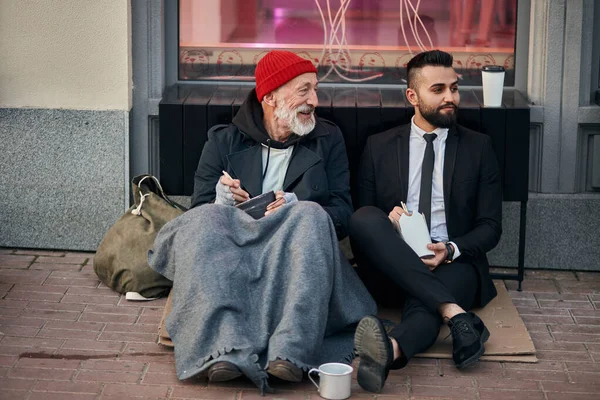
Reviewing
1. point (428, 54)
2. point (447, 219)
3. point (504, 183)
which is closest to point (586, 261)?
point (504, 183)

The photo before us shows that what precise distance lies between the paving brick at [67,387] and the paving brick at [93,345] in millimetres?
409

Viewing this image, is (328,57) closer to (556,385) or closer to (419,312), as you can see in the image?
(419,312)

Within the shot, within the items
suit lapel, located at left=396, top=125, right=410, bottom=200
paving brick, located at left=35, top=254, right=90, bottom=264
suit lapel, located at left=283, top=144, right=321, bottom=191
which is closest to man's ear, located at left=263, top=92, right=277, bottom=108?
suit lapel, located at left=283, top=144, right=321, bottom=191

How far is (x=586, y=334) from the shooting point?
5285mm

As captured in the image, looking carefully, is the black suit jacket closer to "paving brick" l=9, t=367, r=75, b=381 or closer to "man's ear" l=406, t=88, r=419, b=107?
"man's ear" l=406, t=88, r=419, b=107

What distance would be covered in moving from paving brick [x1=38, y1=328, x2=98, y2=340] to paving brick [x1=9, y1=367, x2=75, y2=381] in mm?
418

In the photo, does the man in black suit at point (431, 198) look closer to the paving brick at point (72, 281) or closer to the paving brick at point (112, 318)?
the paving brick at point (112, 318)

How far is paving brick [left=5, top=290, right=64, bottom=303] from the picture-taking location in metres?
5.66

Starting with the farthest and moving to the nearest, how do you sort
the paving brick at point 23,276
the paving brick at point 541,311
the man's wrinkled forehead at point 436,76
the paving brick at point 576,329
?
the paving brick at point 23,276 → the paving brick at point 541,311 → the man's wrinkled forehead at point 436,76 → the paving brick at point 576,329

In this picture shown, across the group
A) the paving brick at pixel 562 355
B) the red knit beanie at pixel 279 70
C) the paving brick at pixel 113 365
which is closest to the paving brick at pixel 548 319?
the paving brick at pixel 562 355

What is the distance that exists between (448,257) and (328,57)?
1.86 metres

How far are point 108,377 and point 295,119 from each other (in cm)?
167

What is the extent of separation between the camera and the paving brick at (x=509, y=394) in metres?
4.52

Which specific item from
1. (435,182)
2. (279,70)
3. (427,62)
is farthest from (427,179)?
(279,70)
